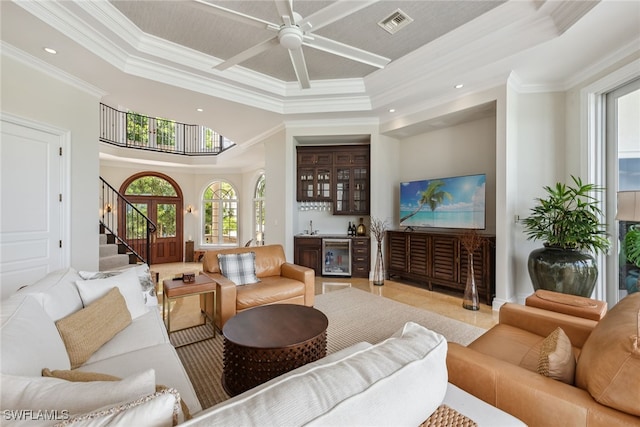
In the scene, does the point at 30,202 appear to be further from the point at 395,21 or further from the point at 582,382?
the point at 582,382

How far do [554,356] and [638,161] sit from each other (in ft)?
10.5

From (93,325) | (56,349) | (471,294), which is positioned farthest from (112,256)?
(471,294)

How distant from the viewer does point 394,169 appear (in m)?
5.63

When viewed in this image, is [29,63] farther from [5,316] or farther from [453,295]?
[453,295]

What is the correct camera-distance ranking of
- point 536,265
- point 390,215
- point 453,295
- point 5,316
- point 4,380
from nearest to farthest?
point 4,380 < point 5,316 < point 536,265 < point 453,295 < point 390,215

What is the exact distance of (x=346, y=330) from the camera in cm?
304

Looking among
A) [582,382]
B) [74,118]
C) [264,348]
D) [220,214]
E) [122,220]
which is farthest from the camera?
[220,214]

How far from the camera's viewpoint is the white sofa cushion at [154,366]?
4.64ft

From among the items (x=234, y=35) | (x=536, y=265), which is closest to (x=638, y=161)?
(x=536, y=265)

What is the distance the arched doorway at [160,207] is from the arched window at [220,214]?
0.80m

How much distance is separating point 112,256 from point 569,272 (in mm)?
6274

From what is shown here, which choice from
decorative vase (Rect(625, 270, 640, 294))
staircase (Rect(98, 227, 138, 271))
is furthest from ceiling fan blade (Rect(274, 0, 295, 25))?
staircase (Rect(98, 227, 138, 271))

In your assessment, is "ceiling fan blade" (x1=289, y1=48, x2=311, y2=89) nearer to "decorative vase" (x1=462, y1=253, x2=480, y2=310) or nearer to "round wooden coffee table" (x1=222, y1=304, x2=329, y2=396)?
"round wooden coffee table" (x1=222, y1=304, x2=329, y2=396)

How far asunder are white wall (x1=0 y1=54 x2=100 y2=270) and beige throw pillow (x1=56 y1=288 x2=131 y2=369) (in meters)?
2.23
